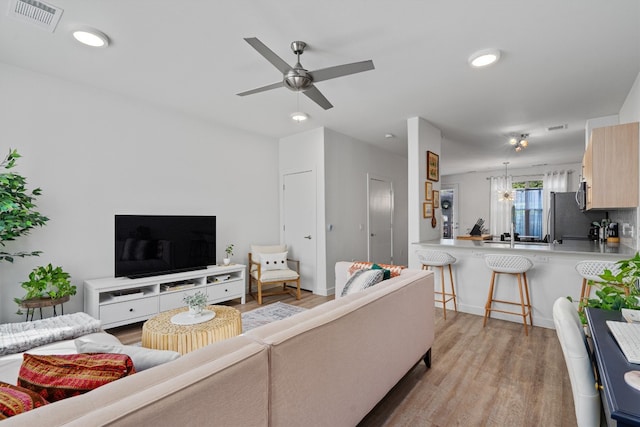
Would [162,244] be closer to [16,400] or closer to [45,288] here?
[45,288]

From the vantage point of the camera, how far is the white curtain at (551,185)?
7641mm

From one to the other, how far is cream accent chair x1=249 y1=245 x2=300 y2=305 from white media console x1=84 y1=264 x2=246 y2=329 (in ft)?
0.97

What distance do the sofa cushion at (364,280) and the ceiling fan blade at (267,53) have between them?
163 centimetres

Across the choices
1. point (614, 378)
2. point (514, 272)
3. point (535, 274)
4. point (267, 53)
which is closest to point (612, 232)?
point (535, 274)

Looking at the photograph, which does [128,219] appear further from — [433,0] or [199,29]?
[433,0]

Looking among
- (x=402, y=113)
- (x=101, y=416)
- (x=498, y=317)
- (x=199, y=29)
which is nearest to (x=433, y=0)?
(x=199, y=29)

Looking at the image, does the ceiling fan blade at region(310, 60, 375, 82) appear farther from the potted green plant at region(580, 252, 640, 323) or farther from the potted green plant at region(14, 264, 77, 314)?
the potted green plant at region(14, 264, 77, 314)

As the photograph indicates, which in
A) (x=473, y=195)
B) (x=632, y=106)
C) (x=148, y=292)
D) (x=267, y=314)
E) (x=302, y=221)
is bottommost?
(x=267, y=314)

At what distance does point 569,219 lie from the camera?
4902mm

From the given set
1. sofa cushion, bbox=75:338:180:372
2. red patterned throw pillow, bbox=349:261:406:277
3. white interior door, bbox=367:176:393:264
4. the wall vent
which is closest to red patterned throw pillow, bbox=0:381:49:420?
sofa cushion, bbox=75:338:180:372

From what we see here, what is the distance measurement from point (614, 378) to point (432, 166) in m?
3.87

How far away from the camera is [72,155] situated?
125 inches

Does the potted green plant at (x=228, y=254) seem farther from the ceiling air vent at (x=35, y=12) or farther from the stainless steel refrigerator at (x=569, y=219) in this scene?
the stainless steel refrigerator at (x=569, y=219)

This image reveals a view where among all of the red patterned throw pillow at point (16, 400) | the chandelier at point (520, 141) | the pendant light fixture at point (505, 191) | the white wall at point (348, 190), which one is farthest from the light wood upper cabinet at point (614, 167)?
the pendant light fixture at point (505, 191)
